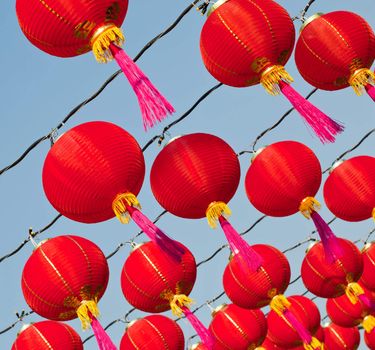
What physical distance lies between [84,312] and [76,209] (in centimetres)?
78

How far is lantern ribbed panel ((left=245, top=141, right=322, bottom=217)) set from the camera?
439 centimetres

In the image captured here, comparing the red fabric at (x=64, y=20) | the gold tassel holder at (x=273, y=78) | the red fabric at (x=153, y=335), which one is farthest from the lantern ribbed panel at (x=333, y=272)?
the red fabric at (x=64, y=20)

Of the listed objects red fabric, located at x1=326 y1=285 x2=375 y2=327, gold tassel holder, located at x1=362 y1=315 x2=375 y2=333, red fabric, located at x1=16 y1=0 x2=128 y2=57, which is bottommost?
gold tassel holder, located at x1=362 y1=315 x2=375 y2=333

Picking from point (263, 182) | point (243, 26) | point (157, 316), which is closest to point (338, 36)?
point (243, 26)

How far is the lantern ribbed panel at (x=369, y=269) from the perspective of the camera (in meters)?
6.38

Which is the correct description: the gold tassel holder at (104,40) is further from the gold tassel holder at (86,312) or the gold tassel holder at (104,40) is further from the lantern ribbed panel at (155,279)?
the lantern ribbed panel at (155,279)

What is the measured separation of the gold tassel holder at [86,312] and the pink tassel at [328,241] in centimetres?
133

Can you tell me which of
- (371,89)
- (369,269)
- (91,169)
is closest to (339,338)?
(369,269)

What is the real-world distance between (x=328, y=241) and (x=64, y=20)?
6.48 feet

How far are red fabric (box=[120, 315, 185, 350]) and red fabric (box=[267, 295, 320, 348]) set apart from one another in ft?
4.42

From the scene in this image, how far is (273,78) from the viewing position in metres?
3.79

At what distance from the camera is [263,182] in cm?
451

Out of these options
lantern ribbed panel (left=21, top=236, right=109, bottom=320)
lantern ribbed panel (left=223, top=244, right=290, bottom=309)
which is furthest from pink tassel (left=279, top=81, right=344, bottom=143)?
lantern ribbed panel (left=223, top=244, right=290, bottom=309)

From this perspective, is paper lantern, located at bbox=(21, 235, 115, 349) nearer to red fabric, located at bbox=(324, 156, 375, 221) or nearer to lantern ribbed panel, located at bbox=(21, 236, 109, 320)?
lantern ribbed panel, located at bbox=(21, 236, 109, 320)
